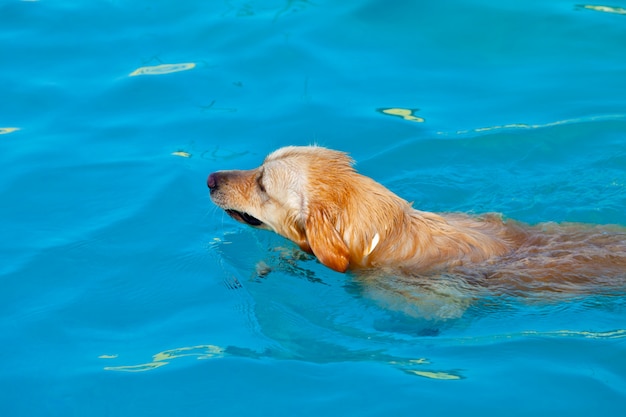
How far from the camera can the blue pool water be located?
6.37 metres

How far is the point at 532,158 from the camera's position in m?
8.98

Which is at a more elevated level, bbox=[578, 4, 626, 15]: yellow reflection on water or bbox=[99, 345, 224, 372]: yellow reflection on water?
bbox=[578, 4, 626, 15]: yellow reflection on water

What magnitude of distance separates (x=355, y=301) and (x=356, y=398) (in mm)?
Answer: 1303

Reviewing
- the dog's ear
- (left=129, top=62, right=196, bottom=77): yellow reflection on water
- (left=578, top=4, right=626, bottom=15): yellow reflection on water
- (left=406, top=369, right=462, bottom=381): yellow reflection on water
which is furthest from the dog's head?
(left=578, top=4, right=626, bottom=15): yellow reflection on water

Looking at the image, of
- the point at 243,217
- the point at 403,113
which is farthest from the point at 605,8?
the point at 243,217

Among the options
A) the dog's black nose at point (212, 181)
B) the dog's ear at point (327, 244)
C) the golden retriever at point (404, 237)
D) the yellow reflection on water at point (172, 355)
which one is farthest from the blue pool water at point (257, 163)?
the dog's black nose at point (212, 181)

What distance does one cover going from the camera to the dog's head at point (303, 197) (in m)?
6.94

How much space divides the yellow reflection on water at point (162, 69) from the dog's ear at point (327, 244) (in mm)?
4299

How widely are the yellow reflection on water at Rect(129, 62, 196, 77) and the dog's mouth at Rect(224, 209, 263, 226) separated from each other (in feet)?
10.7

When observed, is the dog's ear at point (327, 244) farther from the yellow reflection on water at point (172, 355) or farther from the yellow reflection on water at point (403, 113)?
the yellow reflection on water at point (403, 113)

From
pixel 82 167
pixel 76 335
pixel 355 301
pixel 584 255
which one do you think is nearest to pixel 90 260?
pixel 76 335

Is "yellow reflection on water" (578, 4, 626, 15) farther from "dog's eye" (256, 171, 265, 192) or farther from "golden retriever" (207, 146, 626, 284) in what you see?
"dog's eye" (256, 171, 265, 192)

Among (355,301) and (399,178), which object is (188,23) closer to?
(399,178)

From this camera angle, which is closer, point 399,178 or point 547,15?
point 399,178
